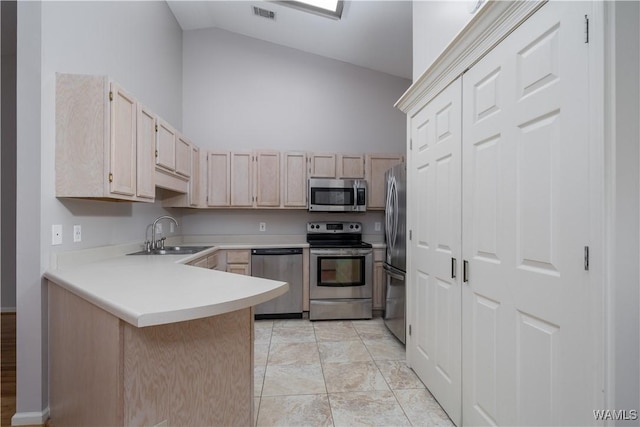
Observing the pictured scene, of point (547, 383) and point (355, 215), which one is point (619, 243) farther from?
point (355, 215)

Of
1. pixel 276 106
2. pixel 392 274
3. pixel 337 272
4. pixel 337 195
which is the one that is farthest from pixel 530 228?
pixel 276 106

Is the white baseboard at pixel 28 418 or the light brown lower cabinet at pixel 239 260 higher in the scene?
the light brown lower cabinet at pixel 239 260

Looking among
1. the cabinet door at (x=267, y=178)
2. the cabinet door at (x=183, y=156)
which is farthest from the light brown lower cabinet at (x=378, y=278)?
the cabinet door at (x=183, y=156)

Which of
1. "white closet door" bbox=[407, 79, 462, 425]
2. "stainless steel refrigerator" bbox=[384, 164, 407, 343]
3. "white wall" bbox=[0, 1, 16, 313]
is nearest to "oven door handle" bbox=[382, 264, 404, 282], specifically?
"stainless steel refrigerator" bbox=[384, 164, 407, 343]

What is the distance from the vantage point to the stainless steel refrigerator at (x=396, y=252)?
2.76 meters

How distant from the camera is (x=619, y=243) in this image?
866mm

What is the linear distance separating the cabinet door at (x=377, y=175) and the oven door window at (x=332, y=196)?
0.31 m

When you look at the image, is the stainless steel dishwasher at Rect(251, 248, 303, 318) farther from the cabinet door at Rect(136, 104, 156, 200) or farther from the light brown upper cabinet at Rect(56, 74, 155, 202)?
the light brown upper cabinet at Rect(56, 74, 155, 202)

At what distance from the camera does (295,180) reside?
389 centimetres

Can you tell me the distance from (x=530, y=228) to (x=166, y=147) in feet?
9.21

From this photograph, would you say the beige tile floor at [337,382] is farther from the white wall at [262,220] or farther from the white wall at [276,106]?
the white wall at [276,106]

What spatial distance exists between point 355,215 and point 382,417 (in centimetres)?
273

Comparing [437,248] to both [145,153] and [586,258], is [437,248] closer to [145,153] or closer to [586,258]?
[586,258]

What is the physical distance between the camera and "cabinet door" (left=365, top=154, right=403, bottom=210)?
3965mm
